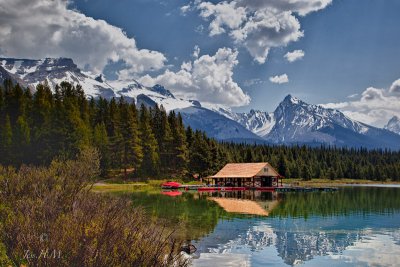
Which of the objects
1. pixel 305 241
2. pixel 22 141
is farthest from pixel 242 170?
pixel 305 241

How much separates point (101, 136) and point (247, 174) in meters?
36.1

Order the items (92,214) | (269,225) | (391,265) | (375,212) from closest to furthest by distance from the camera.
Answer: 1. (92,214)
2. (391,265)
3. (269,225)
4. (375,212)

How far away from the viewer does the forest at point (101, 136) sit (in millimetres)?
83562

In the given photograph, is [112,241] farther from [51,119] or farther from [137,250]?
[51,119]

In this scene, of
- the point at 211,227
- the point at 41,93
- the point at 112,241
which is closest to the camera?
the point at 112,241

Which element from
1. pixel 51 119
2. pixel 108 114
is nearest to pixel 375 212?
pixel 51 119

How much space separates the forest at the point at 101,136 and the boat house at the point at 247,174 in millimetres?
5837

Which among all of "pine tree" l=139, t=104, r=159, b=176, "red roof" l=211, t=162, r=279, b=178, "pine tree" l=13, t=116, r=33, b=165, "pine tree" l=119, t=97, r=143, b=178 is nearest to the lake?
"pine tree" l=13, t=116, r=33, b=165

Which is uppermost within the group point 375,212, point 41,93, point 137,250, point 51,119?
point 41,93

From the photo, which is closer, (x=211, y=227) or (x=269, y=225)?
(x=211, y=227)

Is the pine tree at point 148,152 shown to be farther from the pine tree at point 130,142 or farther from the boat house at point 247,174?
the boat house at point 247,174

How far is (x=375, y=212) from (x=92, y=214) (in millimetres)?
49707

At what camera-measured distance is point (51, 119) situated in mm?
86312

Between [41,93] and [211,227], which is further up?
[41,93]
